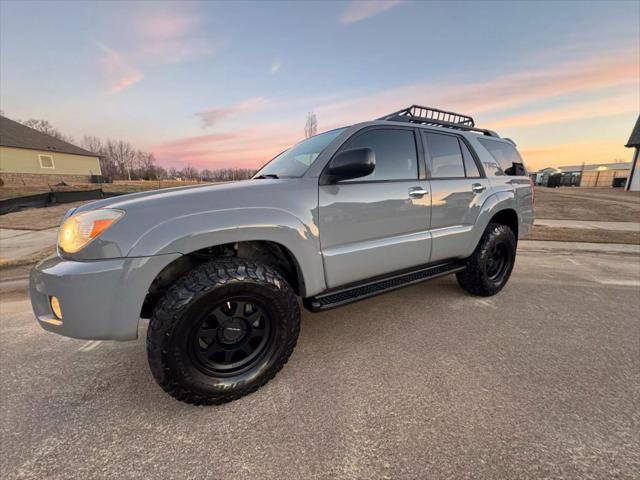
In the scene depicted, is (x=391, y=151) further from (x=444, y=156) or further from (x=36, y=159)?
(x=36, y=159)

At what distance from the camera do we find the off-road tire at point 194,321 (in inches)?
63.9

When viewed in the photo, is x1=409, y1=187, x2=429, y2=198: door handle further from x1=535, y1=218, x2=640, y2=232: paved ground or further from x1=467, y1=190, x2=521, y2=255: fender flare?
x1=535, y1=218, x2=640, y2=232: paved ground

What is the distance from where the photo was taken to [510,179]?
11.4 ft

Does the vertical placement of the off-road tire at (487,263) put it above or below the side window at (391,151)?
below

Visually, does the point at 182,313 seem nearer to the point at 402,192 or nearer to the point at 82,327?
the point at 82,327

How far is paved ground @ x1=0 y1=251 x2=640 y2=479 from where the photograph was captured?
1.42 meters

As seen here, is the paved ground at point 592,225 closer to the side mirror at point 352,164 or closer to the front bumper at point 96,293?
the side mirror at point 352,164

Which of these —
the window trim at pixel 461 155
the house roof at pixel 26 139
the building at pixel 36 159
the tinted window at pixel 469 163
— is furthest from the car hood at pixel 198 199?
the house roof at pixel 26 139

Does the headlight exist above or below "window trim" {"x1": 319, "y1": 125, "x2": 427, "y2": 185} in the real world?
below

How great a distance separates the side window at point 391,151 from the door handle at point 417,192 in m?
0.11

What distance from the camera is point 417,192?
2.53 meters

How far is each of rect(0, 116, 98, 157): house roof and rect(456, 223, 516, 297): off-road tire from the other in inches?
1552

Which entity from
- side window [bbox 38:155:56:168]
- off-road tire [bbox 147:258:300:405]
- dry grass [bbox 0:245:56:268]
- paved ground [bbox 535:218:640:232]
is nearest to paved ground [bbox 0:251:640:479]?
off-road tire [bbox 147:258:300:405]

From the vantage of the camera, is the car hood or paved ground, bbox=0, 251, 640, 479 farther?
the car hood
